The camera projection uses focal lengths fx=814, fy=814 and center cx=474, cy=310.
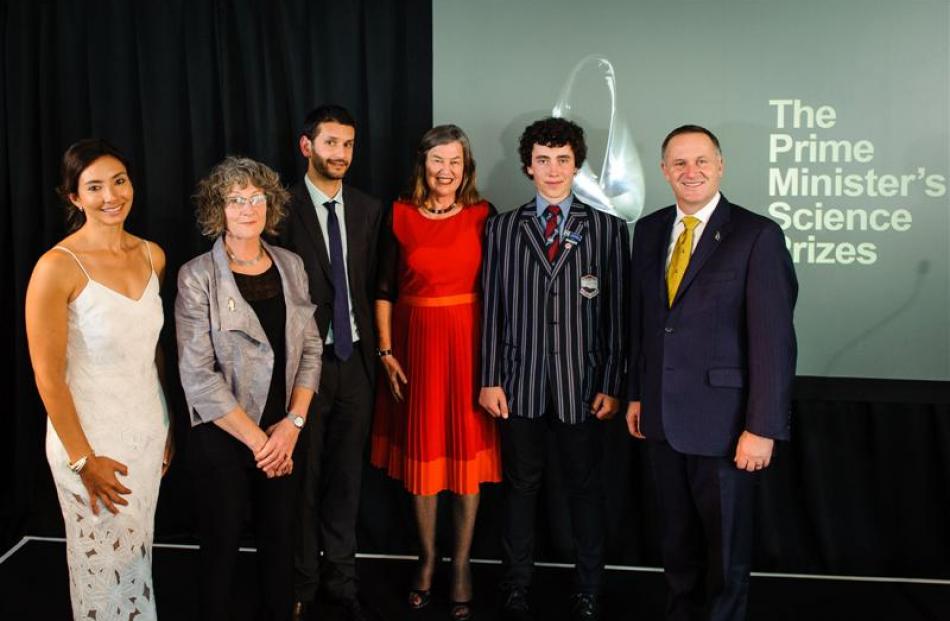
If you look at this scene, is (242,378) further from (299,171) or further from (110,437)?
(299,171)

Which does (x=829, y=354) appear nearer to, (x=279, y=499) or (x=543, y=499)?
(x=543, y=499)

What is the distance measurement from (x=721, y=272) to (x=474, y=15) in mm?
1751

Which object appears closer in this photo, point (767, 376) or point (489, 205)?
point (767, 376)

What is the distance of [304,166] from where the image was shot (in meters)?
3.53

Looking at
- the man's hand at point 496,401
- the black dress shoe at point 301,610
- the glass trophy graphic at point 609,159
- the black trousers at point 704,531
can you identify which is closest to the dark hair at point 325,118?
the glass trophy graphic at point 609,159

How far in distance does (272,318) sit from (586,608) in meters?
1.61

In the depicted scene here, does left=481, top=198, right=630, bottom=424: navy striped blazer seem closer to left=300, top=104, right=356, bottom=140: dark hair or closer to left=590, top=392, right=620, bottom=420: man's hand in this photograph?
left=590, top=392, right=620, bottom=420: man's hand

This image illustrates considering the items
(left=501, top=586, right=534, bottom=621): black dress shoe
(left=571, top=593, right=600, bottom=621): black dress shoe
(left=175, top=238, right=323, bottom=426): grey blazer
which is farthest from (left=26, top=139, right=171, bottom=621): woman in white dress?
(left=571, top=593, right=600, bottom=621): black dress shoe

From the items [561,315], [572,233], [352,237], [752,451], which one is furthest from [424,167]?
[752,451]

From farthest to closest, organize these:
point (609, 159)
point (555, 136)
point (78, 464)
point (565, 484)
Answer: point (609, 159) → point (565, 484) → point (555, 136) → point (78, 464)

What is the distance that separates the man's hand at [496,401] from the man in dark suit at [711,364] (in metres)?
0.51

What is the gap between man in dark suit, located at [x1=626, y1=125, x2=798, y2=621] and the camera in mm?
2367

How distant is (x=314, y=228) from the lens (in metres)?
2.94

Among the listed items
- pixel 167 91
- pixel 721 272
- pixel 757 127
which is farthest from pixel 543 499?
pixel 167 91
